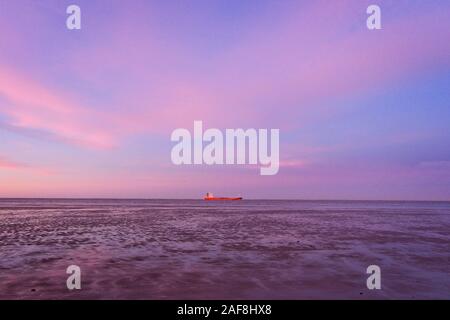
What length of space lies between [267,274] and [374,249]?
7833 mm

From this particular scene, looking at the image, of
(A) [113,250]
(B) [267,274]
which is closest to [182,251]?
(A) [113,250]

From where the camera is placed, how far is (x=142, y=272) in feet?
37.5

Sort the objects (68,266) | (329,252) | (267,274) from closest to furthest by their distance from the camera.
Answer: (267,274), (68,266), (329,252)

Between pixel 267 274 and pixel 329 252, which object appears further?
pixel 329 252

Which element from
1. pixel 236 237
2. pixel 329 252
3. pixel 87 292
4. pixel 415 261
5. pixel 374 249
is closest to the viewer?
pixel 87 292
